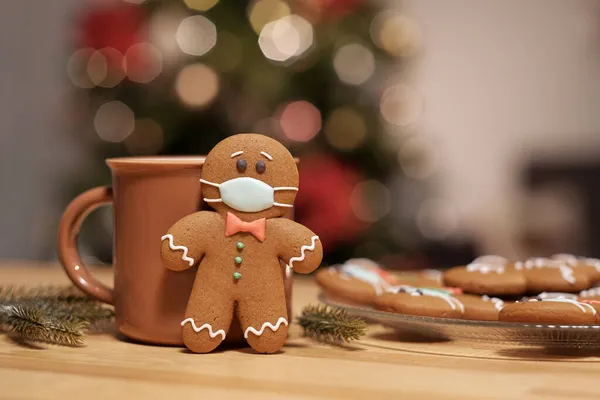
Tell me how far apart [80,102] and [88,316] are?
1.63m

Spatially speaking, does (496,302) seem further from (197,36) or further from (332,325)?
(197,36)


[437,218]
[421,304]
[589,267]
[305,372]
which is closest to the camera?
[305,372]

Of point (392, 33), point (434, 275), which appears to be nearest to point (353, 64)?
point (392, 33)

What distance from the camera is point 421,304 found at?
2.21 feet

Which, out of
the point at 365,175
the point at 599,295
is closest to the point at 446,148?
the point at 365,175

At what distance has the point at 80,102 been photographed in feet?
7.47

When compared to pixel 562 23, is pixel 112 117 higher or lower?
lower

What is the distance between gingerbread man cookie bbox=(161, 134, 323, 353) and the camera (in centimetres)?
64

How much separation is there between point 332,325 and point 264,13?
63.0 inches

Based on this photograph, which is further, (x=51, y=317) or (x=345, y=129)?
(x=345, y=129)

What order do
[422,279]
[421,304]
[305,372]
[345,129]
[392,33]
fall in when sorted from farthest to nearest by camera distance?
1. [392,33]
2. [345,129]
3. [422,279]
4. [421,304]
5. [305,372]

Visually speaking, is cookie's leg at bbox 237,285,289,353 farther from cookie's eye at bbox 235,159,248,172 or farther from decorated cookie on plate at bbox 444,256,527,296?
decorated cookie on plate at bbox 444,256,527,296

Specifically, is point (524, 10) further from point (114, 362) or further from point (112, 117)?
point (114, 362)

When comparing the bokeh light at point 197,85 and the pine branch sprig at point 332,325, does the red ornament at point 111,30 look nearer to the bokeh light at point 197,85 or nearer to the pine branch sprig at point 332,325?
the bokeh light at point 197,85
